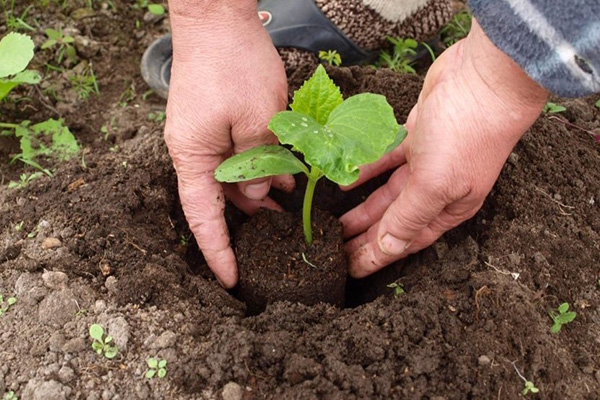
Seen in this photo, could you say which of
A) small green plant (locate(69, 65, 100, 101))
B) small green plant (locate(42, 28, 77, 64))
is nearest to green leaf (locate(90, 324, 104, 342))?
small green plant (locate(69, 65, 100, 101))

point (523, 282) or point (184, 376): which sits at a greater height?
point (523, 282)

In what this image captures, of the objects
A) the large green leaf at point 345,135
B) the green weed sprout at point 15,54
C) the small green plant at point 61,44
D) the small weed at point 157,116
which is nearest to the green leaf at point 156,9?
the small green plant at point 61,44

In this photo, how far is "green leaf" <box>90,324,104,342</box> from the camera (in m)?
1.64

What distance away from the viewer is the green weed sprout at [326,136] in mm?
1474

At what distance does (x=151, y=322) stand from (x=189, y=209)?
0.37 m

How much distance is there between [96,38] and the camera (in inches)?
115

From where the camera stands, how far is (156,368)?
1595 mm

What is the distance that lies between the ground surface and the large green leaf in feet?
1.46

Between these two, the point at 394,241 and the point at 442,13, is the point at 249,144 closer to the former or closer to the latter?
the point at 394,241

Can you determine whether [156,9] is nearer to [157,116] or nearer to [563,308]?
[157,116]

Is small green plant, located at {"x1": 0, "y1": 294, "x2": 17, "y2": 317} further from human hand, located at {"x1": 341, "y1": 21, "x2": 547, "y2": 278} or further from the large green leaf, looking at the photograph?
human hand, located at {"x1": 341, "y1": 21, "x2": 547, "y2": 278}

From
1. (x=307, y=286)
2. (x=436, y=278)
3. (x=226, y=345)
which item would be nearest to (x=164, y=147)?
(x=307, y=286)

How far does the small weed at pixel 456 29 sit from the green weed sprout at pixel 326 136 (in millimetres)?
1453

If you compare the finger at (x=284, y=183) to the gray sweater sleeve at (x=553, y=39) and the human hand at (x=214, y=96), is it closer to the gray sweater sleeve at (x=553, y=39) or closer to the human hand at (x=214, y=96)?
the human hand at (x=214, y=96)
